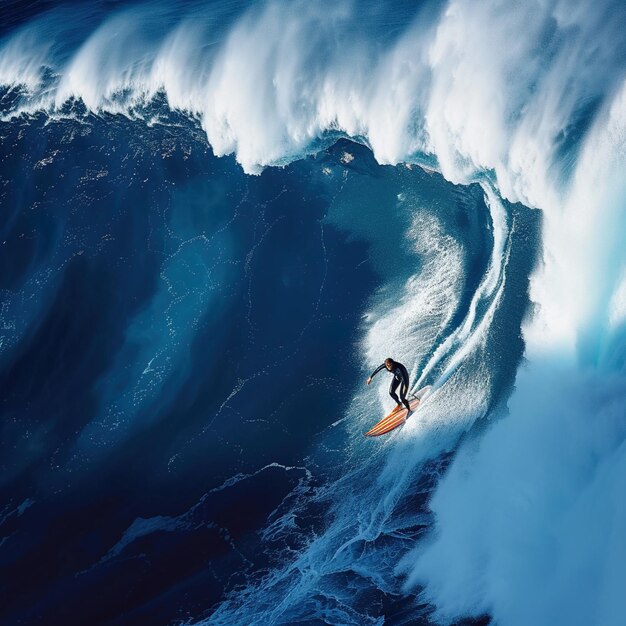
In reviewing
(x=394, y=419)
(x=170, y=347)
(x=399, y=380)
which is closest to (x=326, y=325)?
(x=394, y=419)

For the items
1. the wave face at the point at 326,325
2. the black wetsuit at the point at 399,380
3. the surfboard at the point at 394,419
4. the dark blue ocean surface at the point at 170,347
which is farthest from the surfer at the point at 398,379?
the dark blue ocean surface at the point at 170,347

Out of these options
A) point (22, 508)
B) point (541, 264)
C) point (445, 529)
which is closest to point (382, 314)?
point (541, 264)

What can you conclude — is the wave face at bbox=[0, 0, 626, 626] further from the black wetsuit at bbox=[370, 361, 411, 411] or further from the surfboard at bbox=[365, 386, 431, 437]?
the black wetsuit at bbox=[370, 361, 411, 411]

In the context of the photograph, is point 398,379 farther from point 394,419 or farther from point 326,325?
point 326,325

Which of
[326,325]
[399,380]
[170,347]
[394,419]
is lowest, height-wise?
[394,419]

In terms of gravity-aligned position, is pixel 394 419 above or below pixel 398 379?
below

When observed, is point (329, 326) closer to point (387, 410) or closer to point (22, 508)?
point (387, 410)
